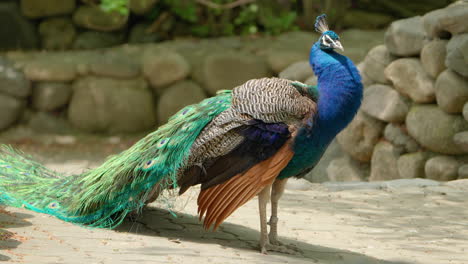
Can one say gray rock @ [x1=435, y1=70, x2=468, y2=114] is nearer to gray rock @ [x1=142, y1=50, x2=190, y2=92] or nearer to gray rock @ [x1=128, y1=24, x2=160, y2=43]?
gray rock @ [x1=142, y1=50, x2=190, y2=92]

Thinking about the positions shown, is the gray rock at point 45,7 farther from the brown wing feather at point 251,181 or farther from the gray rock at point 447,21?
the brown wing feather at point 251,181

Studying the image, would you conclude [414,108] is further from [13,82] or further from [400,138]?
[13,82]

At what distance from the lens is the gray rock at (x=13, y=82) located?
966 centimetres

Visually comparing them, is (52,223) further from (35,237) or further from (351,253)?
(351,253)

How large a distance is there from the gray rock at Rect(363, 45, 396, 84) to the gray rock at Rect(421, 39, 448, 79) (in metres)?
0.53

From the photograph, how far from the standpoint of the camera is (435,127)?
6.97 m

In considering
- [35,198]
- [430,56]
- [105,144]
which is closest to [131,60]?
[105,144]

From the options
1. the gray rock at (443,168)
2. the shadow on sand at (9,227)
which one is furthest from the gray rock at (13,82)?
the gray rock at (443,168)

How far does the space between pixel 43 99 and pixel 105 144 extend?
44.5 inches

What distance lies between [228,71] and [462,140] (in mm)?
4178

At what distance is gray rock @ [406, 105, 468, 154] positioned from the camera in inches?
271

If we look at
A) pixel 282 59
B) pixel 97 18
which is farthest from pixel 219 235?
pixel 97 18

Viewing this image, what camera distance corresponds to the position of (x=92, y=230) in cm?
425

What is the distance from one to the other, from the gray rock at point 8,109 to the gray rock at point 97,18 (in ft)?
6.18
